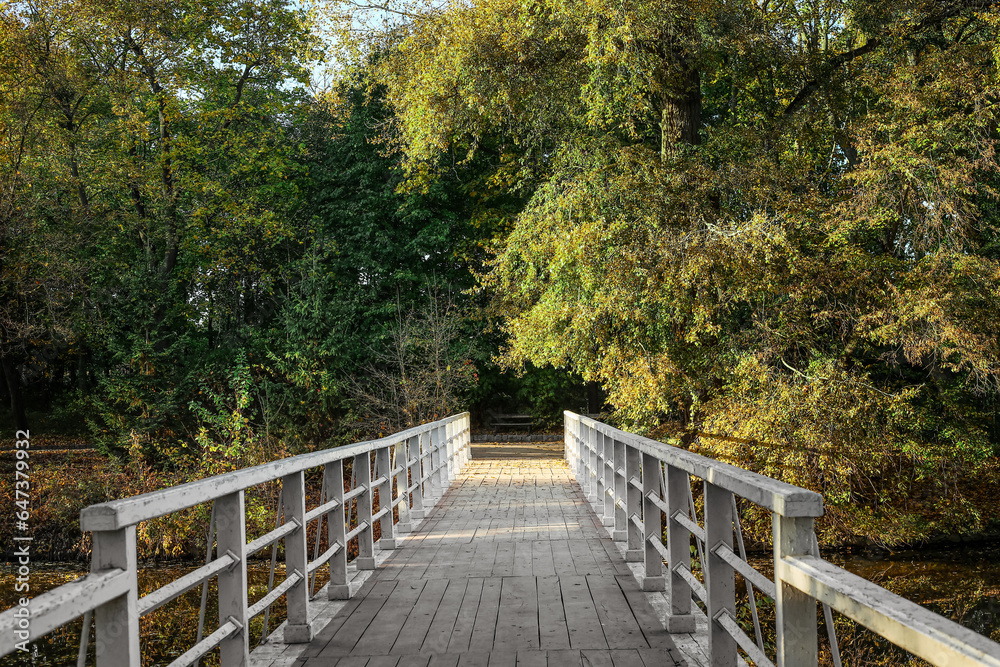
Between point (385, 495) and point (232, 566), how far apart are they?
4.12m

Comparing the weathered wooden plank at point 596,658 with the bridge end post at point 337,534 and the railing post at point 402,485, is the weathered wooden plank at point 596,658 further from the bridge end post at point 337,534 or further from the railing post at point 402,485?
the railing post at point 402,485

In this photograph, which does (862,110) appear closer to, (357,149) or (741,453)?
(741,453)

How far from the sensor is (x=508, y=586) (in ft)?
19.6

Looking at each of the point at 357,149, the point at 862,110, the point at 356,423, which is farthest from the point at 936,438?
the point at 357,149

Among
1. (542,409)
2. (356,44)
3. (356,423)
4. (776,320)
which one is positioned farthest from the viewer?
(542,409)

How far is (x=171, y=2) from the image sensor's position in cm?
2414

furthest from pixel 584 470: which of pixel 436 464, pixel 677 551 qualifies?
pixel 677 551

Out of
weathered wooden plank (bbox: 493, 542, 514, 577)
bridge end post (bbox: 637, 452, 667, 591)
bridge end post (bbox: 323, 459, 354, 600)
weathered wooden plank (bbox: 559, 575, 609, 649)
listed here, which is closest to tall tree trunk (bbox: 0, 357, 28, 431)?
weathered wooden plank (bbox: 493, 542, 514, 577)

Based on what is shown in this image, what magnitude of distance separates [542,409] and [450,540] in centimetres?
2485

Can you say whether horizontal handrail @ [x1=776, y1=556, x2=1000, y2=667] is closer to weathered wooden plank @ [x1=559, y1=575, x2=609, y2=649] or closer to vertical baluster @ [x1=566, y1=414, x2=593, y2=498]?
weathered wooden plank @ [x1=559, y1=575, x2=609, y2=649]

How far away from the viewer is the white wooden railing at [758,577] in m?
1.63

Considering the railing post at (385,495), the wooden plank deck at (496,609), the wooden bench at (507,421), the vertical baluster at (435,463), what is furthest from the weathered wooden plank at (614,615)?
the wooden bench at (507,421)

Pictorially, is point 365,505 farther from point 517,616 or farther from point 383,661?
point 383,661

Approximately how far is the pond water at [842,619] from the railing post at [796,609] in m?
7.62
